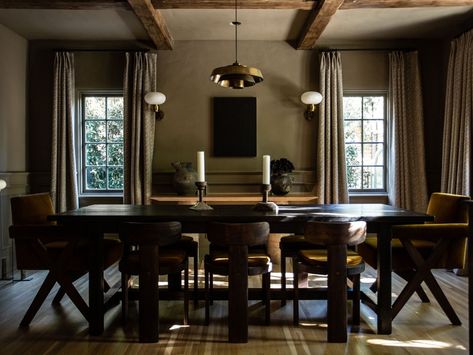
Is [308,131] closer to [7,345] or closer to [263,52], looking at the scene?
[263,52]

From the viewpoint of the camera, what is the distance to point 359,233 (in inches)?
105

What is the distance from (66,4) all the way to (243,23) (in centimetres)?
187

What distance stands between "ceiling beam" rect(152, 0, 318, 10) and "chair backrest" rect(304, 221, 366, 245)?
2.28m

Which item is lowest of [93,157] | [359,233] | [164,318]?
[164,318]

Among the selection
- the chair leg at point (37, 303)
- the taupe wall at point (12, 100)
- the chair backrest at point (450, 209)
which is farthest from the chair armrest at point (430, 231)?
the taupe wall at point (12, 100)

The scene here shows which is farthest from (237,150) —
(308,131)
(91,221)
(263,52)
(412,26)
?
(91,221)

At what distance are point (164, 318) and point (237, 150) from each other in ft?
9.04

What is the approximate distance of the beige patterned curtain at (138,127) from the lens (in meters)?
5.24

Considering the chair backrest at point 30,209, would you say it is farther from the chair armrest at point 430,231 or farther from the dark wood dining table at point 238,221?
the chair armrest at point 430,231

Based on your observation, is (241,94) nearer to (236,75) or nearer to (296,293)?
(236,75)

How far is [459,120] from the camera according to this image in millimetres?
4707

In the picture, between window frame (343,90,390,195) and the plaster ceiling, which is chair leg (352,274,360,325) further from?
the plaster ceiling

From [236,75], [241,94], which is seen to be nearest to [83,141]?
[241,94]

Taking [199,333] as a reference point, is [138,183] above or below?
above
